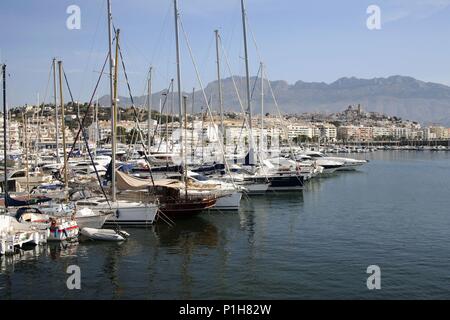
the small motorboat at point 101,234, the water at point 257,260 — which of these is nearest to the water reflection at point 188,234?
the water at point 257,260

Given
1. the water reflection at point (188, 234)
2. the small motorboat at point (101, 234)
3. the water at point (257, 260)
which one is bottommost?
the water at point (257, 260)

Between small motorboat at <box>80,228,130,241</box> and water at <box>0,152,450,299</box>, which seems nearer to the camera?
water at <box>0,152,450,299</box>

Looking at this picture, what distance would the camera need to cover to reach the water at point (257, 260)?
16469 mm

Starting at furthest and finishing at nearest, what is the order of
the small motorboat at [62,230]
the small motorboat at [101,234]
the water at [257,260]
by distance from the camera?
the small motorboat at [101,234] → the small motorboat at [62,230] → the water at [257,260]

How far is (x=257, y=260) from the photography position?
66.1ft

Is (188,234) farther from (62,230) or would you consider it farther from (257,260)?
(62,230)

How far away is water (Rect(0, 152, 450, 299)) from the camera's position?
16.5 meters

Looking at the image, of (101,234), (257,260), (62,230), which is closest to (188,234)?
(101,234)

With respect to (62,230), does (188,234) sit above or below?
below

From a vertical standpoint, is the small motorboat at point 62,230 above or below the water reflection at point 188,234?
above

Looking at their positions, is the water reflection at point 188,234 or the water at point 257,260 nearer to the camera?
the water at point 257,260

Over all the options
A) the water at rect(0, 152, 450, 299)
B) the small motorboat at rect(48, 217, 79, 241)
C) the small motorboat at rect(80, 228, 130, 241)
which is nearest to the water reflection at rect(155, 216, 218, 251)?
the water at rect(0, 152, 450, 299)

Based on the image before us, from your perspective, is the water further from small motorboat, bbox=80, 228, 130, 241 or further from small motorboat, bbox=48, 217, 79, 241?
small motorboat, bbox=48, 217, 79, 241

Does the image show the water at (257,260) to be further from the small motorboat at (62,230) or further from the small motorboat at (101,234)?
the small motorboat at (62,230)
